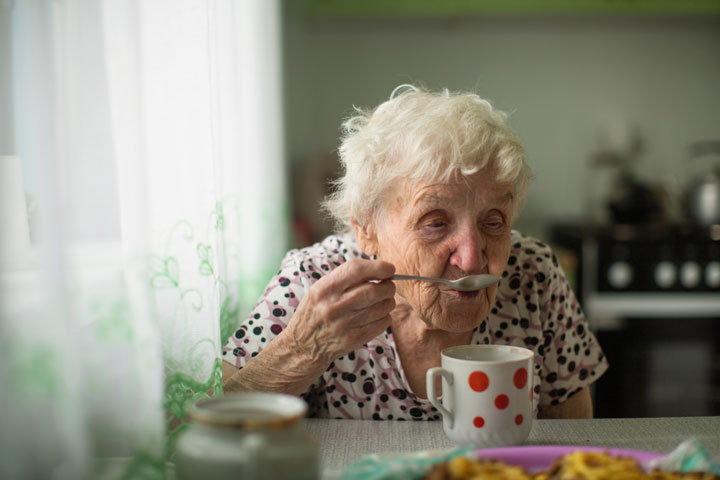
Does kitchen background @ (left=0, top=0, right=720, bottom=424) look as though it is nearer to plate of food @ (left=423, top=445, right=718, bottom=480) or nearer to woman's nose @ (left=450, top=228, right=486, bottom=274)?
woman's nose @ (left=450, top=228, right=486, bottom=274)

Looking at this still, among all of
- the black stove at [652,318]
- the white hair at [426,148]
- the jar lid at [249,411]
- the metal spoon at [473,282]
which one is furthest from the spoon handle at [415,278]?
the black stove at [652,318]

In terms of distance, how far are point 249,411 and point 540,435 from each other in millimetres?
503

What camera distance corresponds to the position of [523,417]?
2.88 feet

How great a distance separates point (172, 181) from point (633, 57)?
3.27 m

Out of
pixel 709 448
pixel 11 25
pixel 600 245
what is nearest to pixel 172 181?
pixel 11 25

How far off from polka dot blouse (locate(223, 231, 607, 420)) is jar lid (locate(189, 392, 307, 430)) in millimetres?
584

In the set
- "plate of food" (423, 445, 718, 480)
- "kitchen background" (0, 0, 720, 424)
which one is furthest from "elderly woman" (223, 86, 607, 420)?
"kitchen background" (0, 0, 720, 424)

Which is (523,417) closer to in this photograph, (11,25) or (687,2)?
(11,25)

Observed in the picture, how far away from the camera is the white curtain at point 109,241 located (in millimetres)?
580

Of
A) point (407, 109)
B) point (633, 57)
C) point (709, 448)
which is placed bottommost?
point (709, 448)

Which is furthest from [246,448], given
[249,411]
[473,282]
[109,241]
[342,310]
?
[473,282]

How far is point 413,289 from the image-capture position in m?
1.14

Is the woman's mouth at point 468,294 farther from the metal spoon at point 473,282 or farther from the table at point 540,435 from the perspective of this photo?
the table at point 540,435

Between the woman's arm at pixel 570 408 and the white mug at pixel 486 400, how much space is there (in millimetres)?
499
